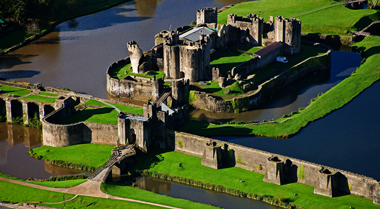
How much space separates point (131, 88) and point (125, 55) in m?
21.8

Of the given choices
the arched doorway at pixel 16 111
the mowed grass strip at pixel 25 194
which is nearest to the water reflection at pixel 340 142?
the mowed grass strip at pixel 25 194

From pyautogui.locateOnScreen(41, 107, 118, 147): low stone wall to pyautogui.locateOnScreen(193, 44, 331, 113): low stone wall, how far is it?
18.1m

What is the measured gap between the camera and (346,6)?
144 metres

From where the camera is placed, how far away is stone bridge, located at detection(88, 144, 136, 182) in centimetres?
6869

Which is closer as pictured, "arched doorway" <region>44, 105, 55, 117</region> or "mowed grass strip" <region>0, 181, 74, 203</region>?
"mowed grass strip" <region>0, 181, 74, 203</region>

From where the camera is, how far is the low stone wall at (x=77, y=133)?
77.8m

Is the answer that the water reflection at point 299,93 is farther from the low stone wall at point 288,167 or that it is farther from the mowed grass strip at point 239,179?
the mowed grass strip at point 239,179

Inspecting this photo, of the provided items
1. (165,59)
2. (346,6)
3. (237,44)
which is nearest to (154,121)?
(165,59)

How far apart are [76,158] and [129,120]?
26.4 feet

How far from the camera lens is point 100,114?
274ft

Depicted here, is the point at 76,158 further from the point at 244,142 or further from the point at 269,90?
the point at 269,90

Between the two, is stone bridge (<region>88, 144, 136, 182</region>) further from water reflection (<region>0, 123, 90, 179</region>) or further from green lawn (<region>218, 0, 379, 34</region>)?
green lawn (<region>218, 0, 379, 34</region>)

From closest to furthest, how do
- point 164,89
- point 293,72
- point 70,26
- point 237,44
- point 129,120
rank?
point 129,120, point 164,89, point 293,72, point 237,44, point 70,26

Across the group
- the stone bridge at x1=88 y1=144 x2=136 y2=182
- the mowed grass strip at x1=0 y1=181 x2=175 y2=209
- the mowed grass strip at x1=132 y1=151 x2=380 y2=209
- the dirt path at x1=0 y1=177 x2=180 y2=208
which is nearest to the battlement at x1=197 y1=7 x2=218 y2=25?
the mowed grass strip at x1=132 y1=151 x2=380 y2=209
